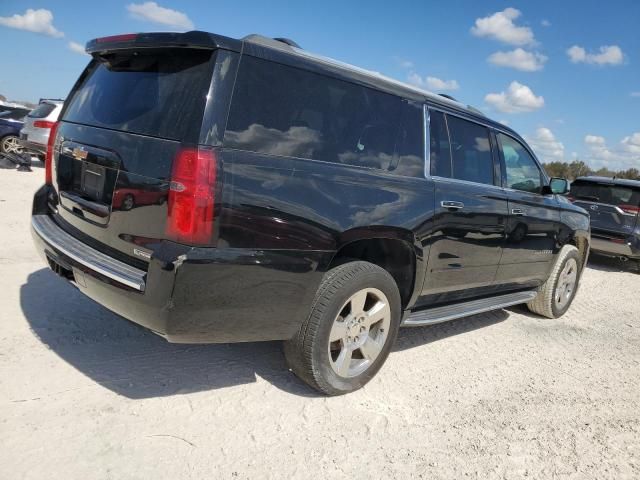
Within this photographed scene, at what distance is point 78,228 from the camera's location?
2936mm

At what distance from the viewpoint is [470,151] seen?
13.0 ft

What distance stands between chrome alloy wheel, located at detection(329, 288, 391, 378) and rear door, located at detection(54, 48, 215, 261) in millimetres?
1227

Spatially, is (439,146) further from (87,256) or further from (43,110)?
(43,110)

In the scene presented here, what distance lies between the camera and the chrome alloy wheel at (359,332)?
306 cm

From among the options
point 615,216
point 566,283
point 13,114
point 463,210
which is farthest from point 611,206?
point 13,114

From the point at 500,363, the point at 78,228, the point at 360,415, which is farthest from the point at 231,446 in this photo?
the point at 500,363

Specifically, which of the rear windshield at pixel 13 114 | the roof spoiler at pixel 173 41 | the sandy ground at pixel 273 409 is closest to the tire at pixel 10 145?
the rear windshield at pixel 13 114

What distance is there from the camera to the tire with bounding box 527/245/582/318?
5293 mm

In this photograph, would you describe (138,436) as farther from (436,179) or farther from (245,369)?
(436,179)

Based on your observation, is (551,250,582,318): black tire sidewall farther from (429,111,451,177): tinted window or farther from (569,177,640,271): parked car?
(569,177,640,271): parked car

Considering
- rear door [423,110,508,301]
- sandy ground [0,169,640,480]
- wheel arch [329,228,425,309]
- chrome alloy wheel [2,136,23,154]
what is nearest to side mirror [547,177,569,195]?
rear door [423,110,508,301]

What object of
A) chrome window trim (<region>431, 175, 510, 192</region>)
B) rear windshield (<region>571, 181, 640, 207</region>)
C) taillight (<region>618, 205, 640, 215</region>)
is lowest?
chrome window trim (<region>431, 175, 510, 192</region>)

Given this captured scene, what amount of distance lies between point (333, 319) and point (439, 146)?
1.51m

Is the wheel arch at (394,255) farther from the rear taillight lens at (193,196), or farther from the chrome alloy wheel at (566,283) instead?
the chrome alloy wheel at (566,283)
